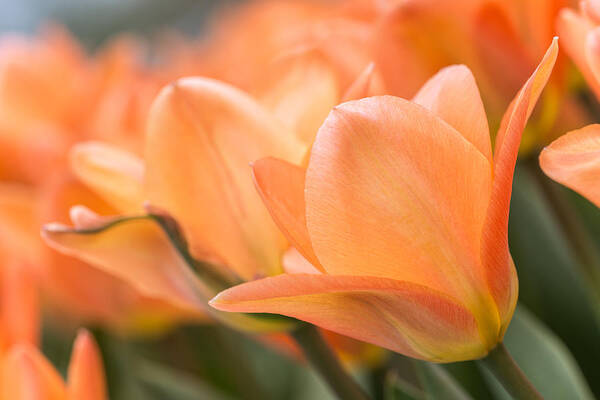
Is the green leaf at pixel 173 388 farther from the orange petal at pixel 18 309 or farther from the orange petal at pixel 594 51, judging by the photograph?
the orange petal at pixel 594 51

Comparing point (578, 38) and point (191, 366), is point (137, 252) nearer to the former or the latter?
point (578, 38)

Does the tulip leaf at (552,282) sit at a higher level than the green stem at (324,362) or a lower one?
lower

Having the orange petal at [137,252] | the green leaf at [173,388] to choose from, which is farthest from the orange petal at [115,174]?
the green leaf at [173,388]

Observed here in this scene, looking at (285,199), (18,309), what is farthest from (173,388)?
(285,199)

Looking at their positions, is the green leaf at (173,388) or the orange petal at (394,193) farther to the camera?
the green leaf at (173,388)

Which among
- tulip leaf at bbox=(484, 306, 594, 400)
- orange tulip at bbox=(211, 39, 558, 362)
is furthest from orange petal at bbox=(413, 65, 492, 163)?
tulip leaf at bbox=(484, 306, 594, 400)

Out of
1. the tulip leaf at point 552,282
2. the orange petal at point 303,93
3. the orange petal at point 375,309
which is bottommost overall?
the tulip leaf at point 552,282

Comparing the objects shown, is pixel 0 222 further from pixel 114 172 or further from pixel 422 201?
pixel 422 201

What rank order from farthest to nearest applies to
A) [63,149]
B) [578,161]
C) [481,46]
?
1. [63,149]
2. [481,46]
3. [578,161]
